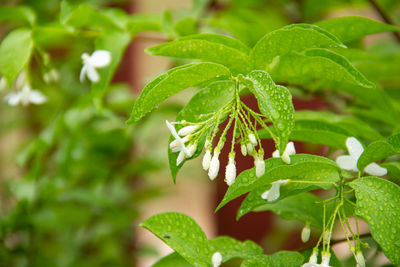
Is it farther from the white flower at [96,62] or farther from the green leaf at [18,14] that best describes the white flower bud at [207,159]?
the green leaf at [18,14]

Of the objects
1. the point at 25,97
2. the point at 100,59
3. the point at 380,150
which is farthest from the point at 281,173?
the point at 25,97

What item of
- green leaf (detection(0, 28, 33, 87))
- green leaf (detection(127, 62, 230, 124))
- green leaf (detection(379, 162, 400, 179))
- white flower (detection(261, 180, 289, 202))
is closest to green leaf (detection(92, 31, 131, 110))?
green leaf (detection(0, 28, 33, 87))

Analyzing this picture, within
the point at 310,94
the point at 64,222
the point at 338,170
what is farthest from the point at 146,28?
the point at 64,222

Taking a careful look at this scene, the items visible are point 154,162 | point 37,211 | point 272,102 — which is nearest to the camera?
point 272,102

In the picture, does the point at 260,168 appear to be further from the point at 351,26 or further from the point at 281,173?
the point at 351,26

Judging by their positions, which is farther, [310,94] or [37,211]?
[37,211]

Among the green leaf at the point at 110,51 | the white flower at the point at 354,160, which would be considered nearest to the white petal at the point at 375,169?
the white flower at the point at 354,160

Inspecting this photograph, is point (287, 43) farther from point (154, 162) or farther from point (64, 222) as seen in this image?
point (64, 222)

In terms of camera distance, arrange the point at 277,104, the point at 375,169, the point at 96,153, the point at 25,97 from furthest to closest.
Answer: the point at 96,153 < the point at 25,97 < the point at 375,169 < the point at 277,104
